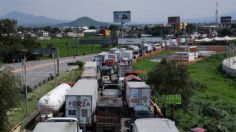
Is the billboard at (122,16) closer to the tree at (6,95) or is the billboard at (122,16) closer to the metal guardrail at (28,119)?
the metal guardrail at (28,119)

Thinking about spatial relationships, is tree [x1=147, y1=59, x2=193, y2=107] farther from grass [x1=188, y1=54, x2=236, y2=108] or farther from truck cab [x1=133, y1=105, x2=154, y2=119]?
grass [x1=188, y1=54, x2=236, y2=108]

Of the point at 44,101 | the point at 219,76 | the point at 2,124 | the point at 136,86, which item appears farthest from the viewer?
the point at 219,76

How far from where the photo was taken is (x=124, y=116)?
31109 millimetres

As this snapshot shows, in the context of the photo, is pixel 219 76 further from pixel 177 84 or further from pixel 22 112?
pixel 22 112

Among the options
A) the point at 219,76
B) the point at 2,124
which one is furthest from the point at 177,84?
the point at 219,76

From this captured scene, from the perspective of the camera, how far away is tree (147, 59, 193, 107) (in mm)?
32156

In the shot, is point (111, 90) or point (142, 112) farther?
point (111, 90)

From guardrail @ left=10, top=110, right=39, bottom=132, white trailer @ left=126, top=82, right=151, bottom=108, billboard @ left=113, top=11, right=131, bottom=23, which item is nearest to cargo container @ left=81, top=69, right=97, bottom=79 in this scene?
white trailer @ left=126, top=82, right=151, bottom=108

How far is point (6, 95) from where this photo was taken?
21.5 metres

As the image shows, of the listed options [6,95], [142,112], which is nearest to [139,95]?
[142,112]

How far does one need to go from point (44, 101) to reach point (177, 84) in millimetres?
9519

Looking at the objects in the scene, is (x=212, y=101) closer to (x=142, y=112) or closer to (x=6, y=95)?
(x=142, y=112)

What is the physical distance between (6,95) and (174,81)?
14.3 m

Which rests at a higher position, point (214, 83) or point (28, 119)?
point (28, 119)
